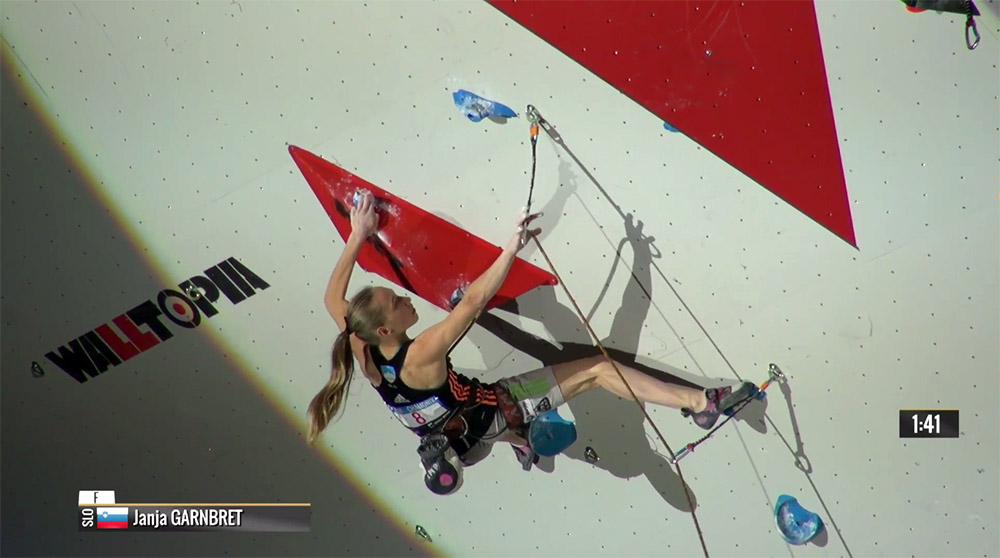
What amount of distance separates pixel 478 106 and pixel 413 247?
44 cm

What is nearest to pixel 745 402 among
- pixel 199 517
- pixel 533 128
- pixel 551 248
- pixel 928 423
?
pixel 928 423

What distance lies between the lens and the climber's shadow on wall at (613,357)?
238 centimetres

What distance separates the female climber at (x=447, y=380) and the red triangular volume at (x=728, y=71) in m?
0.51

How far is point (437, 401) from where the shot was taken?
2.35 metres

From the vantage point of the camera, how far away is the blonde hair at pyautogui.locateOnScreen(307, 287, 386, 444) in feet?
7.61

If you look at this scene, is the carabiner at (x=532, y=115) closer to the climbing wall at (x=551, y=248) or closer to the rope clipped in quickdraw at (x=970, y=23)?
the climbing wall at (x=551, y=248)

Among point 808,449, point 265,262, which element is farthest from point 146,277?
point 808,449

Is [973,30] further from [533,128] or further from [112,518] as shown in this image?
[112,518]

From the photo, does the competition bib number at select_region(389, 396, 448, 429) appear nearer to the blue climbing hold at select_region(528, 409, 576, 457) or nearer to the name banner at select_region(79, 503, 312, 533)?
the blue climbing hold at select_region(528, 409, 576, 457)

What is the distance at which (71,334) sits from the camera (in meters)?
2.51

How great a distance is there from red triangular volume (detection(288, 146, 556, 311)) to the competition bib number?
0.28 meters

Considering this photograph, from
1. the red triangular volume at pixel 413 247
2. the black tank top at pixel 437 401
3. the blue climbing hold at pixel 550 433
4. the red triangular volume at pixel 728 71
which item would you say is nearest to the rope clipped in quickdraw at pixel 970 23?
the red triangular volume at pixel 728 71

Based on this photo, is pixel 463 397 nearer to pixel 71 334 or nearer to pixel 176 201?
pixel 176 201

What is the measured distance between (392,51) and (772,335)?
1.33 m
